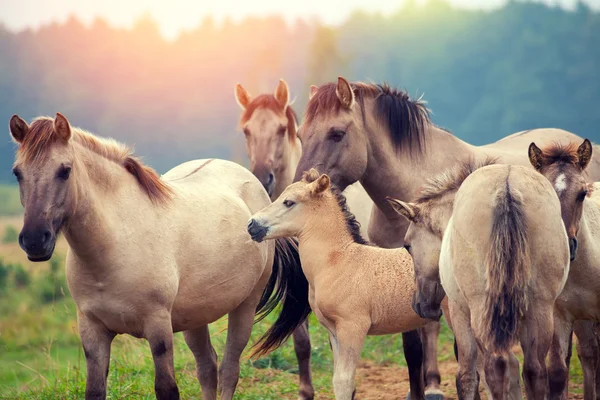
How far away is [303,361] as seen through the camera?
728 cm

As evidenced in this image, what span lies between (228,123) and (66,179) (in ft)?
95.4

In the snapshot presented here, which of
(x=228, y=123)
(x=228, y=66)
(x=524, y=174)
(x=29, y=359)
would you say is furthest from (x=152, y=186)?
(x=228, y=66)

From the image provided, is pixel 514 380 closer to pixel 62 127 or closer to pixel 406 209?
pixel 406 209

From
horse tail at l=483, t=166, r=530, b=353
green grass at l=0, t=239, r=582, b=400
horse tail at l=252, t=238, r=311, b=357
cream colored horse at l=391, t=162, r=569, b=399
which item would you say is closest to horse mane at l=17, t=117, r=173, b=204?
green grass at l=0, t=239, r=582, b=400

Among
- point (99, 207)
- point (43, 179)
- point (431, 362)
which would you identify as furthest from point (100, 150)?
point (431, 362)

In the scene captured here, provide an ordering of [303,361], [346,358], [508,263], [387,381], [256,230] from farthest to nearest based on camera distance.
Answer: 1. [387,381]
2. [303,361]
3. [256,230]
4. [346,358]
5. [508,263]

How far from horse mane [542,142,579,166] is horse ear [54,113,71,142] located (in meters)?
2.99

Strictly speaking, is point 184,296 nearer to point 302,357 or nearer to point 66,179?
point 66,179

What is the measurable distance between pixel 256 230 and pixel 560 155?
6.88ft

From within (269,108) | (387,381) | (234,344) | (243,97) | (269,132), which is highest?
(243,97)

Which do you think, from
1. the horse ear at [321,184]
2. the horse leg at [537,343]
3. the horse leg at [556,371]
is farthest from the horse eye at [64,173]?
the horse leg at [556,371]

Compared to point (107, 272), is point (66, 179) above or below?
above

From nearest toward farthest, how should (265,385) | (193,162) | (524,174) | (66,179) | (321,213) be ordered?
1. (524,174)
2. (66,179)
3. (321,213)
4. (193,162)
5. (265,385)

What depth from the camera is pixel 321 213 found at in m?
5.94
